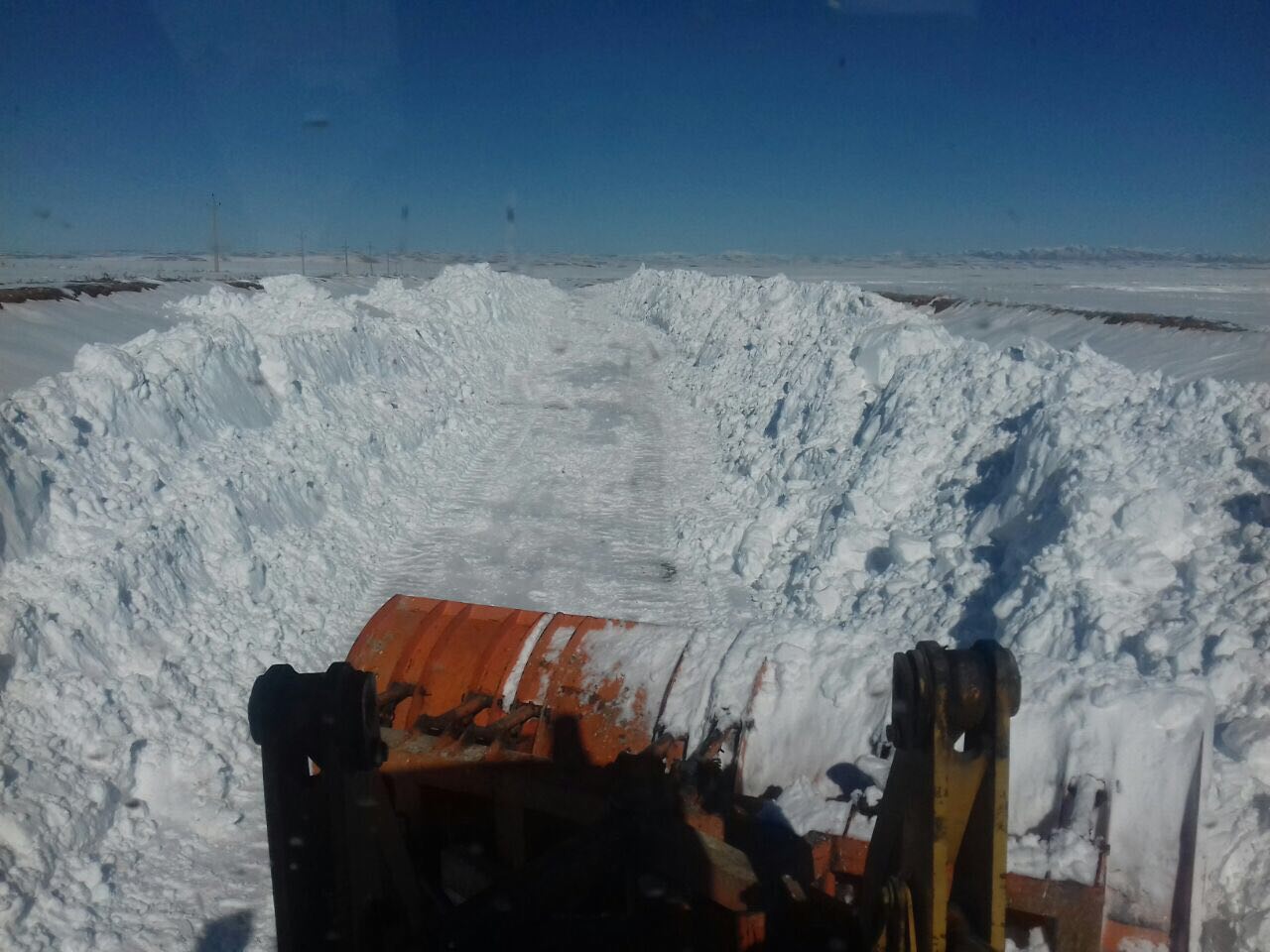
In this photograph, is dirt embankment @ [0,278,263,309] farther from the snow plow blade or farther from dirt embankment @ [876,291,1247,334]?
dirt embankment @ [876,291,1247,334]

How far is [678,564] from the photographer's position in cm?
858

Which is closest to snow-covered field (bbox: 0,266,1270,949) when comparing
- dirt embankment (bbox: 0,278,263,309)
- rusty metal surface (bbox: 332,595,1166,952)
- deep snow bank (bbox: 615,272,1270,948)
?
deep snow bank (bbox: 615,272,1270,948)

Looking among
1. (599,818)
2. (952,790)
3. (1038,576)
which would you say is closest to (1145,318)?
(1038,576)

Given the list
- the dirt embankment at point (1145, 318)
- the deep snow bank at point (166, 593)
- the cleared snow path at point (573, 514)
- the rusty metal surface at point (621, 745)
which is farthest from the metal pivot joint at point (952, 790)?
the dirt embankment at point (1145, 318)

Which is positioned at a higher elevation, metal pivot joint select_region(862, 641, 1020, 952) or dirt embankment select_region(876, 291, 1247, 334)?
dirt embankment select_region(876, 291, 1247, 334)

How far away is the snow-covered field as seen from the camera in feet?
13.3

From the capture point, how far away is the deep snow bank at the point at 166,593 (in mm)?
4391

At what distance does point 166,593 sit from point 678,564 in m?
4.32

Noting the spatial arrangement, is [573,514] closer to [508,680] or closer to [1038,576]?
[1038,576]

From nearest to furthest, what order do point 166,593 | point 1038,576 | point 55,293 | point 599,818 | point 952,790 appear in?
point 952,790 → point 599,818 → point 1038,576 → point 166,593 → point 55,293

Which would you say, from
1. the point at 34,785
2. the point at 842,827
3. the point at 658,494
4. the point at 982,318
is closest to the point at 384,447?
the point at 658,494

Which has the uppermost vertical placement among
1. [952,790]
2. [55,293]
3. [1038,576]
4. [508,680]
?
[55,293]

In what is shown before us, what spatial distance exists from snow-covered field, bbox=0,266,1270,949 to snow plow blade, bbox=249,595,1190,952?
0.27 m

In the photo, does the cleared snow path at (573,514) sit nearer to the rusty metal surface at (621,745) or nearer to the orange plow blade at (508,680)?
the orange plow blade at (508,680)
